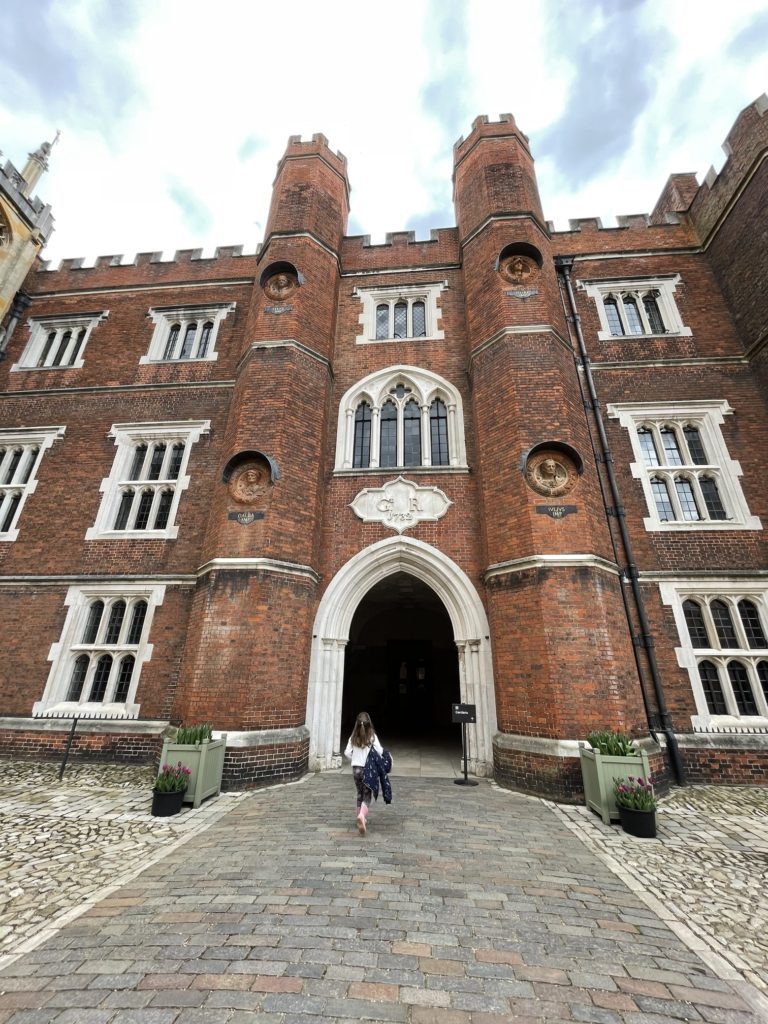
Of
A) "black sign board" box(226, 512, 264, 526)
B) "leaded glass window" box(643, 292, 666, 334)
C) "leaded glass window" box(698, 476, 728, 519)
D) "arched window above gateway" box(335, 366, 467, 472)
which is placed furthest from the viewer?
"leaded glass window" box(643, 292, 666, 334)

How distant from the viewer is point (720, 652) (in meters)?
7.91

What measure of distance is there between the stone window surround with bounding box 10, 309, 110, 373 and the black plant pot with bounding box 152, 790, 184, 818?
1213 centimetres

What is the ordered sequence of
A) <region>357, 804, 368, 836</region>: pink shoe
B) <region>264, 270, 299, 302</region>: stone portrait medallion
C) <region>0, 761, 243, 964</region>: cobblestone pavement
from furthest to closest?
<region>264, 270, 299, 302</region>: stone portrait medallion, <region>357, 804, 368, 836</region>: pink shoe, <region>0, 761, 243, 964</region>: cobblestone pavement

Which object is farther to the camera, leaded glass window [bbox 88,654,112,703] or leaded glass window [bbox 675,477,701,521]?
leaded glass window [bbox 675,477,701,521]

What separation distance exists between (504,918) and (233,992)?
1965 millimetres

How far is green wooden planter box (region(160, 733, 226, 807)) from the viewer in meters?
5.95

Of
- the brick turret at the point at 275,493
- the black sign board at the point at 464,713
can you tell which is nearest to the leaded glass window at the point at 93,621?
the brick turret at the point at 275,493

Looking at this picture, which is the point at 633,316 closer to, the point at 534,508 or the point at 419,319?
the point at 419,319

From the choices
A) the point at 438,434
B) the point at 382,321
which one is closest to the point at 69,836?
the point at 438,434

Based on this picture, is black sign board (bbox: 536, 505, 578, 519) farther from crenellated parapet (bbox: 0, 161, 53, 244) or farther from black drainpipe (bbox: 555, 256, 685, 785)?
crenellated parapet (bbox: 0, 161, 53, 244)

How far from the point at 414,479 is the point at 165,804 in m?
7.03

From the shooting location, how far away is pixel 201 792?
6004mm

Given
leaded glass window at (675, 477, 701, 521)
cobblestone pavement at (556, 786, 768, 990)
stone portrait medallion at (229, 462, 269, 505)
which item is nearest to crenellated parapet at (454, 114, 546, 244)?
leaded glass window at (675, 477, 701, 521)

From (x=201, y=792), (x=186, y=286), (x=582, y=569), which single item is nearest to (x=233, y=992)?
(x=201, y=792)
